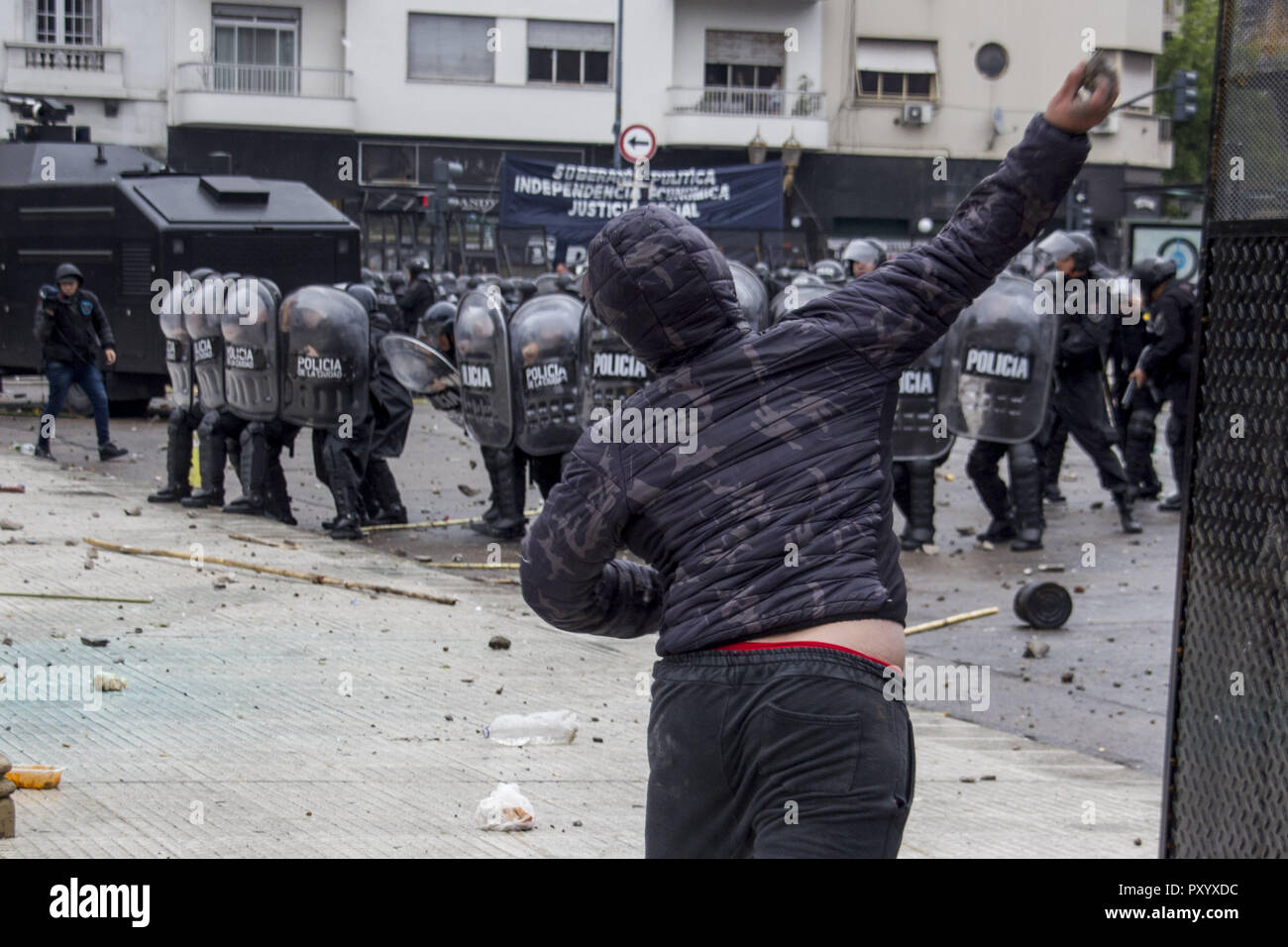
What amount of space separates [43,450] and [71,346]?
43.9 inches

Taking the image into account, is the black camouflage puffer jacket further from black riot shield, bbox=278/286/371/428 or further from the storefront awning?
the storefront awning

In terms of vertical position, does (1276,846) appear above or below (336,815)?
above

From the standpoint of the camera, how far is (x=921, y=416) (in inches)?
445

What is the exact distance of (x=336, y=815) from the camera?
16.4 feet

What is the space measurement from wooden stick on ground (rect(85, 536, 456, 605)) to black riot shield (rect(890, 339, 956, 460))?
373 cm

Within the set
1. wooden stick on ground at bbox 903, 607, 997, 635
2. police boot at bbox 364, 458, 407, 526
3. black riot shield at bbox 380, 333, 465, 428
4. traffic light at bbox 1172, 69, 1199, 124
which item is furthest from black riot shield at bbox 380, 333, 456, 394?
traffic light at bbox 1172, 69, 1199, 124

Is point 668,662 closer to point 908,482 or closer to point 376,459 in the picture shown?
point 908,482

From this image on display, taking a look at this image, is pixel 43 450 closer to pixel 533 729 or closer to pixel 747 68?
pixel 533 729

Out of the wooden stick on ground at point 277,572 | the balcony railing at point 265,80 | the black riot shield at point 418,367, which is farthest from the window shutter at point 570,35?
the wooden stick on ground at point 277,572

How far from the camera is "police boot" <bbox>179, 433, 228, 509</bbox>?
490 inches

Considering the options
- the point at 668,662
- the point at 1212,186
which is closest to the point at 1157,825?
the point at 1212,186

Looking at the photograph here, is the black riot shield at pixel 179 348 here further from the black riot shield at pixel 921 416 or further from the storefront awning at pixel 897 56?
the storefront awning at pixel 897 56

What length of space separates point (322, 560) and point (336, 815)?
513 cm

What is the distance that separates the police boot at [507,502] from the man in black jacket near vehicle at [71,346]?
5.75 meters
